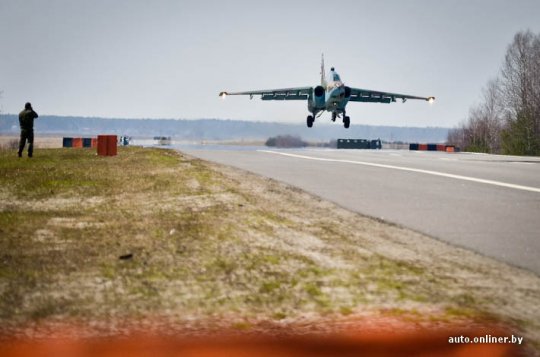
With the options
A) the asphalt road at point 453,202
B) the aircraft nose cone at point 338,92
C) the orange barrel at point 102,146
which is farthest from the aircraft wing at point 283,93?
the asphalt road at point 453,202

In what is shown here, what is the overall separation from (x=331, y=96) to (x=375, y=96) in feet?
54.6

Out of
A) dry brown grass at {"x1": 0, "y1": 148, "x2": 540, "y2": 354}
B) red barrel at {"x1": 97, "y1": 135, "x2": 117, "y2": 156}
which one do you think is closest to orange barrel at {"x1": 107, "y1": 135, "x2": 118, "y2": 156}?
red barrel at {"x1": 97, "y1": 135, "x2": 117, "y2": 156}

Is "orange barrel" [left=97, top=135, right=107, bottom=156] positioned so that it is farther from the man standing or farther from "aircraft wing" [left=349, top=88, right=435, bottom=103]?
"aircraft wing" [left=349, top=88, right=435, bottom=103]

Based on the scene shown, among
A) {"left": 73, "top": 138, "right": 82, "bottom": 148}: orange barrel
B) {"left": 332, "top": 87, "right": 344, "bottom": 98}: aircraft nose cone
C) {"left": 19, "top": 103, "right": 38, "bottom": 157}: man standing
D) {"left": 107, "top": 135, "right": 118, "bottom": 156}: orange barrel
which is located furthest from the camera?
{"left": 73, "top": 138, "right": 82, "bottom": 148}: orange barrel

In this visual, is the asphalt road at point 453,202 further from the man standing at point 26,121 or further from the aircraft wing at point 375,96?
the aircraft wing at point 375,96

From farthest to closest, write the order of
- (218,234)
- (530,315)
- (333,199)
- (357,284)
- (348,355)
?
(333,199) → (218,234) → (357,284) → (530,315) → (348,355)

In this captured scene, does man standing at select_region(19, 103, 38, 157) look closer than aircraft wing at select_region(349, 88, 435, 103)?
Yes

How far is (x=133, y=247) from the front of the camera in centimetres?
494

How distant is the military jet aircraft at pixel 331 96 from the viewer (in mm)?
39219

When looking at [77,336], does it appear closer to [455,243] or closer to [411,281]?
[411,281]

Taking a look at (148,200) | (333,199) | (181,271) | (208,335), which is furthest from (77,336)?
(333,199)

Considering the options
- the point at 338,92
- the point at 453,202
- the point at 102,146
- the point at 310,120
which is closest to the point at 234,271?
the point at 453,202

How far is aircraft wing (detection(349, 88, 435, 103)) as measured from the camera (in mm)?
51062

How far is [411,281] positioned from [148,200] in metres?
4.88
